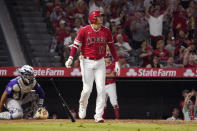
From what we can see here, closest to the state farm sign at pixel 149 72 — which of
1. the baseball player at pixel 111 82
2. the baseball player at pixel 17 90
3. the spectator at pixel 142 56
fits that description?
the spectator at pixel 142 56

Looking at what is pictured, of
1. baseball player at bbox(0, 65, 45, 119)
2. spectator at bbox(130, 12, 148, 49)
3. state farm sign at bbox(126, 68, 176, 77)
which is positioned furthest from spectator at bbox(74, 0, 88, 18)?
baseball player at bbox(0, 65, 45, 119)

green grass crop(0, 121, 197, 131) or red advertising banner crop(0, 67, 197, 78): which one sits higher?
red advertising banner crop(0, 67, 197, 78)

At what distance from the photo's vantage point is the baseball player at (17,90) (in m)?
11.9

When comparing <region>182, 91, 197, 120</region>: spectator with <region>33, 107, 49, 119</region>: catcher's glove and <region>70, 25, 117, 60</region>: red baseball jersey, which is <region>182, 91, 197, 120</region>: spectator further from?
<region>70, 25, 117, 60</region>: red baseball jersey

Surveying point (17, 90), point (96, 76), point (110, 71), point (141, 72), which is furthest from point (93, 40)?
point (141, 72)

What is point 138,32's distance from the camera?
1686 centimetres

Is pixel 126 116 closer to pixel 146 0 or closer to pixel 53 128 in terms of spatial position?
pixel 146 0

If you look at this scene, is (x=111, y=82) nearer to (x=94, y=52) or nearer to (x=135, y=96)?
(x=135, y=96)

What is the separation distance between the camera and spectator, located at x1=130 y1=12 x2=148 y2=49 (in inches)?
661

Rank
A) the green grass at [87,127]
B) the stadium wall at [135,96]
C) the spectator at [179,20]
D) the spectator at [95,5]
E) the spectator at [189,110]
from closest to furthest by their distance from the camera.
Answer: the green grass at [87,127], the spectator at [189,110], the stadium wall at [135,96], the spectator at [179,20], the spectator at [95,5]

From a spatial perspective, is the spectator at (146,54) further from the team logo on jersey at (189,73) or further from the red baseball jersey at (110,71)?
the red baseball jersey at (110,71)

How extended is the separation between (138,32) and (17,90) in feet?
19.3

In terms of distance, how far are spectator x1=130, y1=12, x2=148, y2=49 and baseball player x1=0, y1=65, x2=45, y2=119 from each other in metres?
5.36

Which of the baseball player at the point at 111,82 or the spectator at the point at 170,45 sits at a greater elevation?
the spectator at the point at 170,45
